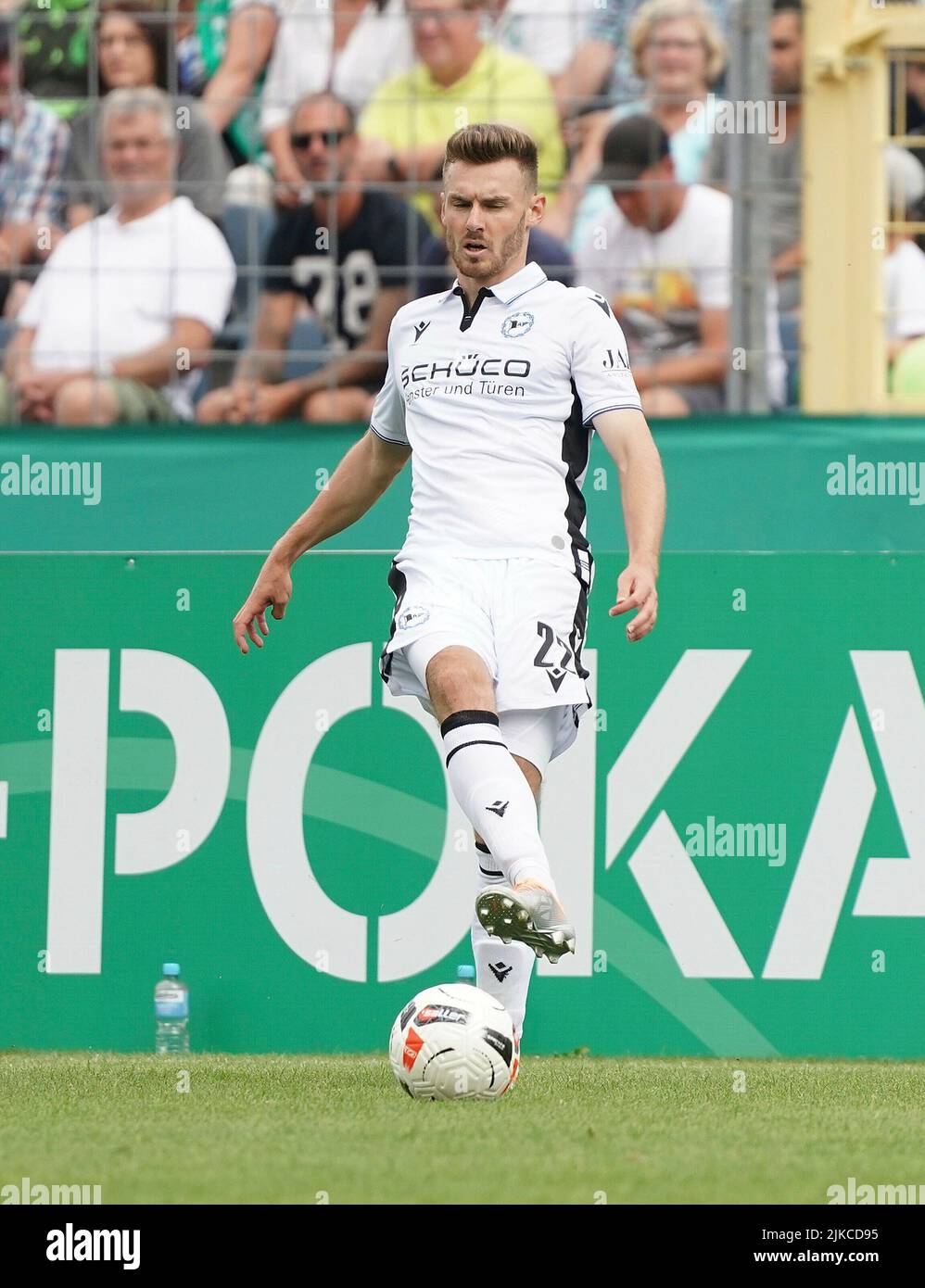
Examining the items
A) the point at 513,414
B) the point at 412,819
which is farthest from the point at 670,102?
the point at 513,414

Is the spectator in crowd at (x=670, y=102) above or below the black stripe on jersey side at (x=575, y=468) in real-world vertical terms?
above

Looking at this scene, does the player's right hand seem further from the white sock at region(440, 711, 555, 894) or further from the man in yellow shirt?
the man in yellow shirt

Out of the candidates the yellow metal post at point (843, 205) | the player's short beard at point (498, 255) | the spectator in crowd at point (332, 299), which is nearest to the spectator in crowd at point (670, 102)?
the yellow metal post at point (843, 205)

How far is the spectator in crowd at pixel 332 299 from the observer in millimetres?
6793

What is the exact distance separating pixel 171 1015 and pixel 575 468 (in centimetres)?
211

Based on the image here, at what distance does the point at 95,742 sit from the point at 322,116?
2.72 meters

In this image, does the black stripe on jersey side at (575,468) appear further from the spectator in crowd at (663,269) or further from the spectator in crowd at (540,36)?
the spectator in crowd at (540,36)

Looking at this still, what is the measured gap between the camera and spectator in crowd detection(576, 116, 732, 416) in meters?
6.58

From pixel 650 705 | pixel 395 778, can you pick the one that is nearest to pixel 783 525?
pixel 650 705

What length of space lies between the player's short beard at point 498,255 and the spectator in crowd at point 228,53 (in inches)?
127

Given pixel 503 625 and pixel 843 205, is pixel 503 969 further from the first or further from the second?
pixel 843 205

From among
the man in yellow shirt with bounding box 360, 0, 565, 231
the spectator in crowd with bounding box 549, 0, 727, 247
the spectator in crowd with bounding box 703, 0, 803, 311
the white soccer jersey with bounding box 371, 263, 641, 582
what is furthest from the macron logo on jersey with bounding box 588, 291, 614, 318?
the man in yellow shirt with bounding box 360, 0, 565, 231

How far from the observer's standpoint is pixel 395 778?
5.80 meters
